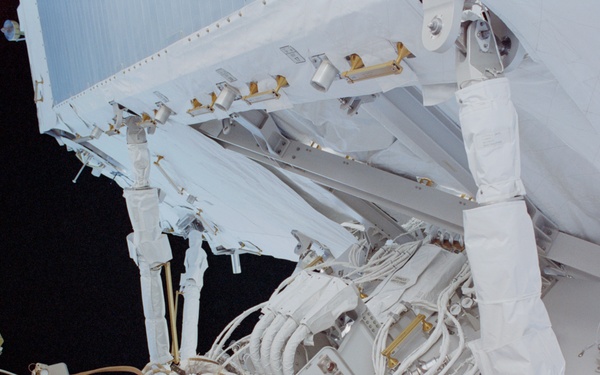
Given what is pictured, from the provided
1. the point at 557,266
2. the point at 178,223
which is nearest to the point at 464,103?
the point at 557,266

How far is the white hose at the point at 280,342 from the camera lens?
7.21 ft

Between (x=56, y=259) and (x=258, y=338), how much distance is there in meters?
3.66

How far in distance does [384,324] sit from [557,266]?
22.0 inches

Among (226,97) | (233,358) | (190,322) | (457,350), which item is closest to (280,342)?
(233,358)

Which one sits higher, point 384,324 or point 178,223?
point 384,324

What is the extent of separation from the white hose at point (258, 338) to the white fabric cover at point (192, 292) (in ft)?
5.71

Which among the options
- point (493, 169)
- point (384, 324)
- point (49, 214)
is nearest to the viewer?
point (493, 169)

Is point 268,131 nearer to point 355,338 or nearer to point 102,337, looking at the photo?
point 355,338

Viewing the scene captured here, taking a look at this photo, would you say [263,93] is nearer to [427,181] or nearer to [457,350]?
[427,181]

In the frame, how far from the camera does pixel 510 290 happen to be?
3.28 ft

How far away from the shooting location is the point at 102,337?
18.1ft

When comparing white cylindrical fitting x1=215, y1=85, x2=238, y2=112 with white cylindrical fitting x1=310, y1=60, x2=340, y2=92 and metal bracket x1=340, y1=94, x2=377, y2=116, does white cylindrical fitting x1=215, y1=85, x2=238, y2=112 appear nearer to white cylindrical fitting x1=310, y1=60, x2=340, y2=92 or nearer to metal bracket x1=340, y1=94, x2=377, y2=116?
metal bracket x1=340, y1=94, x2=377, y2=116

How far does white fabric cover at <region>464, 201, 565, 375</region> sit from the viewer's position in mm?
998

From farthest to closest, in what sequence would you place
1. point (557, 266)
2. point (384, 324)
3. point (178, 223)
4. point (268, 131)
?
point (178, 223) < point (268, 131) < point (384, 324) < point (557, 266)
